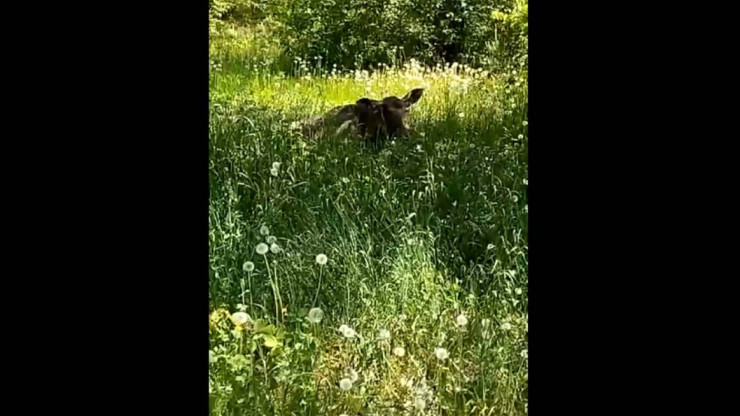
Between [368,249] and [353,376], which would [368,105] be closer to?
[368,249]

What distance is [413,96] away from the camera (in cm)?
134

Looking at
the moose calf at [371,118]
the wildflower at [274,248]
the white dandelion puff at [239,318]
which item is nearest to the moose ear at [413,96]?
the moose calf at [371,118]

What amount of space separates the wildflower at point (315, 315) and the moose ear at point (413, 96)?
0.39 m

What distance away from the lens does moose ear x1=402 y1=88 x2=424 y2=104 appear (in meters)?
1.33

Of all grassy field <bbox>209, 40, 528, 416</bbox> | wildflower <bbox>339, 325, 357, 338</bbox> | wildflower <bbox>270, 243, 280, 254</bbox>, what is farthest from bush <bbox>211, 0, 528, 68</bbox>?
wildflower <bbox>339, 325, 357, 338</bbox>

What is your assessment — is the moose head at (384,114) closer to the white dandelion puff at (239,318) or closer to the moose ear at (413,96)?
the moose ear at (413,96)

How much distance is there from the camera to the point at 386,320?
1205 millimetres

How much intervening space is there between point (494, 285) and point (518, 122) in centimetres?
28

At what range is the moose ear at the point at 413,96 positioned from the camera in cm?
133

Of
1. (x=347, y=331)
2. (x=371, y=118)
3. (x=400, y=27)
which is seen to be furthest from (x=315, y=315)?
(x=400, y=27)

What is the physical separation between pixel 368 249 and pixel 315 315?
5.5 inches

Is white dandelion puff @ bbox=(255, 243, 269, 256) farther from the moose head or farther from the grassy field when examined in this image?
the moose head

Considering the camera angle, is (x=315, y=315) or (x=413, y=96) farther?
(x=413, y=96)
